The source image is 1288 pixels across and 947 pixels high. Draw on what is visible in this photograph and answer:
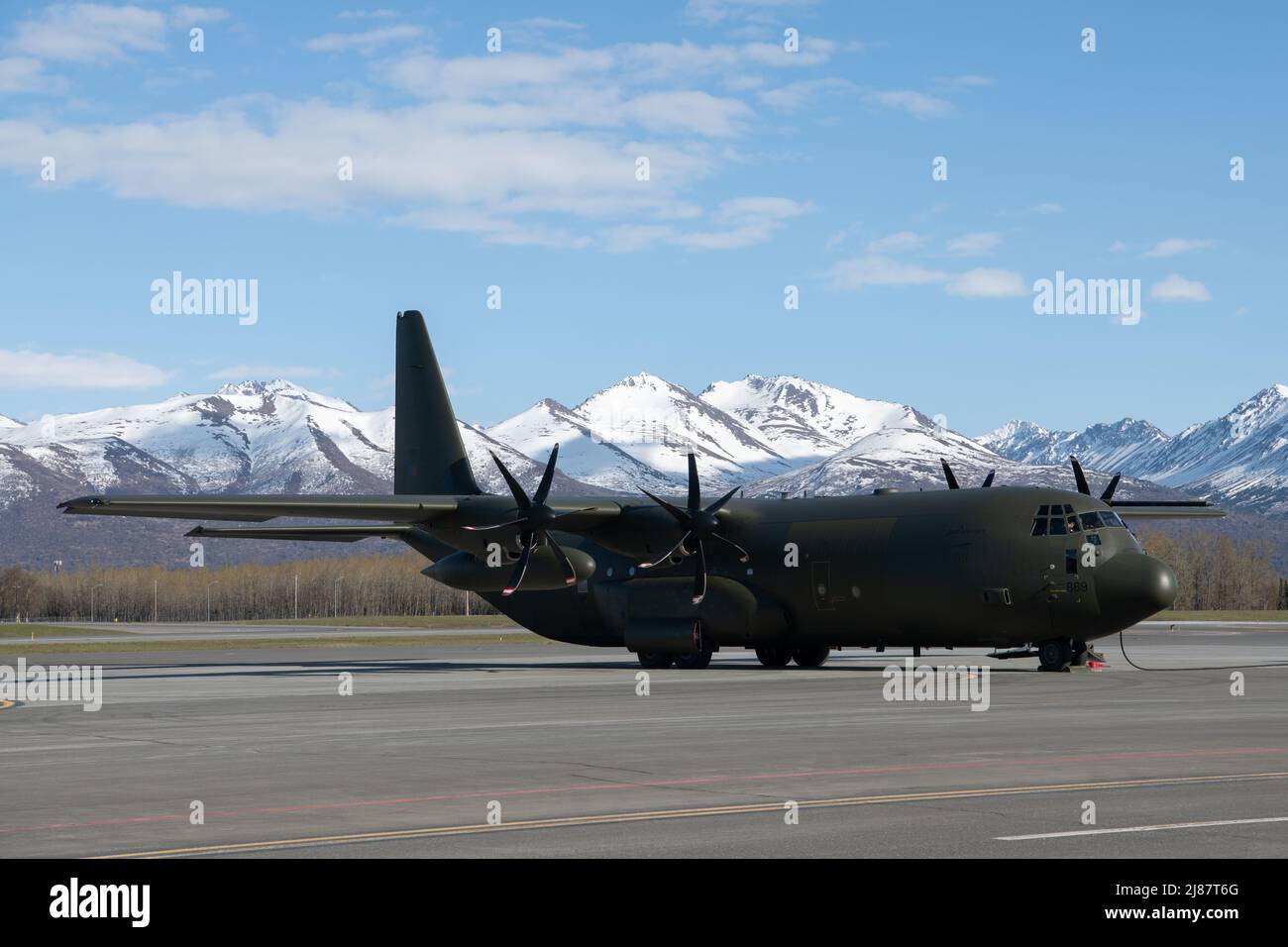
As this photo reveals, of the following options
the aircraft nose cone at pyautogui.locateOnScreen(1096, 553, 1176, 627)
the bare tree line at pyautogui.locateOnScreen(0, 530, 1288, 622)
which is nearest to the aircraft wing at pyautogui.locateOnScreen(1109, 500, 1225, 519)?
the aircraft nose cone at pyautogui.locateOnScreen(1096, 553, 1176, 627)

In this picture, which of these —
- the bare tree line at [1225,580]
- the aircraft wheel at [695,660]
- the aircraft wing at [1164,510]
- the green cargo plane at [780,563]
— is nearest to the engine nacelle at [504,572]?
the green cargo plane at [780,563]

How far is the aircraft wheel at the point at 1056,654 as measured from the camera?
3622 cm

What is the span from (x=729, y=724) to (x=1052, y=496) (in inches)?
640

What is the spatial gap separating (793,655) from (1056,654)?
905cm

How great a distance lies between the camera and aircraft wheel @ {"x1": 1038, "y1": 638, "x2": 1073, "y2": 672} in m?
36.2

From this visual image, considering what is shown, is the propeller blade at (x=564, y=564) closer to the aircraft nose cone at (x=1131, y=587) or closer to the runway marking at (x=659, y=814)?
the aircraft nose cone at (x=1131, y=587)

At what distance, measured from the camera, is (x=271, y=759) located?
18.4m

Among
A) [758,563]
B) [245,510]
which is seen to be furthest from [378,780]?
[758,563]
